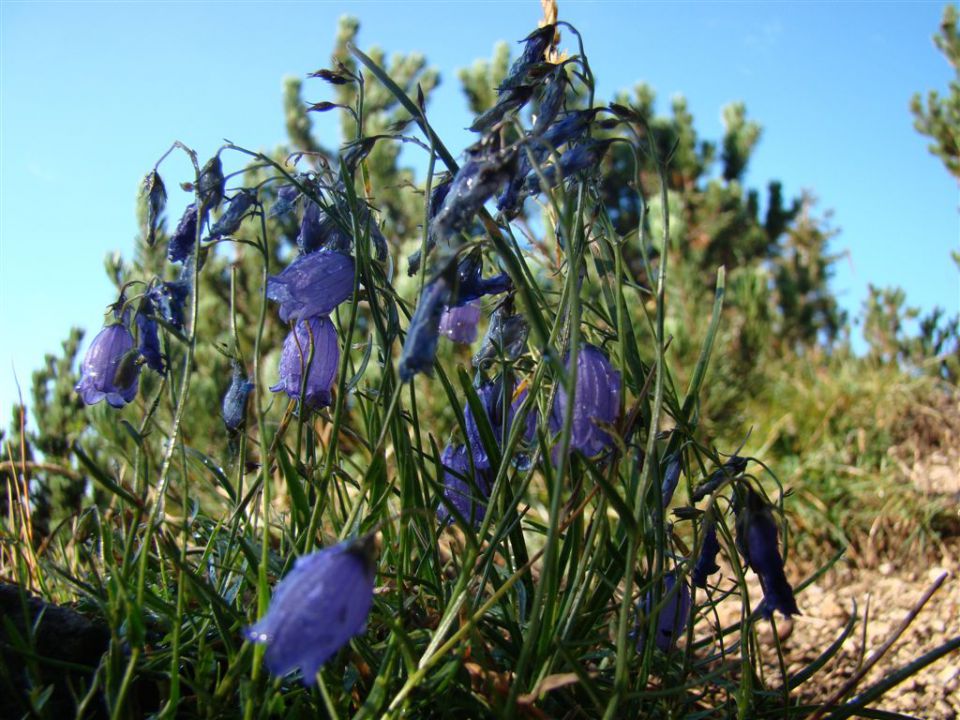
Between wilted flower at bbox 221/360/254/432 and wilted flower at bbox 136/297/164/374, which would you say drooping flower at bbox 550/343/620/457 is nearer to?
wilted flower at bbox 221/360/254/432

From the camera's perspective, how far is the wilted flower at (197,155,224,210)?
128cm

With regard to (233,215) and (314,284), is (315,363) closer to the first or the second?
(314,284)

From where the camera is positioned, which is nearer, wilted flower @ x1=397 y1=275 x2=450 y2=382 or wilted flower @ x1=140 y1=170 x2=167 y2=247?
wilted flower @ x1=397 y1=275 x2=450 y2=382

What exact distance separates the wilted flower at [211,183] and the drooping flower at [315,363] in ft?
0.77

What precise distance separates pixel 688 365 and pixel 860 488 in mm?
2381

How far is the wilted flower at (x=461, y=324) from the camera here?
4.87 feet

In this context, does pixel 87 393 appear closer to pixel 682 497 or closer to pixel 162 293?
pixel 162 293

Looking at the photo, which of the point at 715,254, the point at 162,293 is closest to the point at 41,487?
Result: the point at 162,293

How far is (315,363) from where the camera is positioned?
137 cm

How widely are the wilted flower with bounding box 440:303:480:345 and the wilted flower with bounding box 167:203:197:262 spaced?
0.45 metres

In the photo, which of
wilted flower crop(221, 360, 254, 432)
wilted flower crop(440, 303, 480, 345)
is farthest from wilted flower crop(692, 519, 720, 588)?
wilted flower crop(221, 360, 254, 432)

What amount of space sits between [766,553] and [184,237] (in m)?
1.01

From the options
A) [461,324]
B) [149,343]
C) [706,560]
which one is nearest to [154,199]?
[149,343]

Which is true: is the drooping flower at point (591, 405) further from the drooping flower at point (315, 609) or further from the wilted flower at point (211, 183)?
the wilted flower at point (211, 183)
